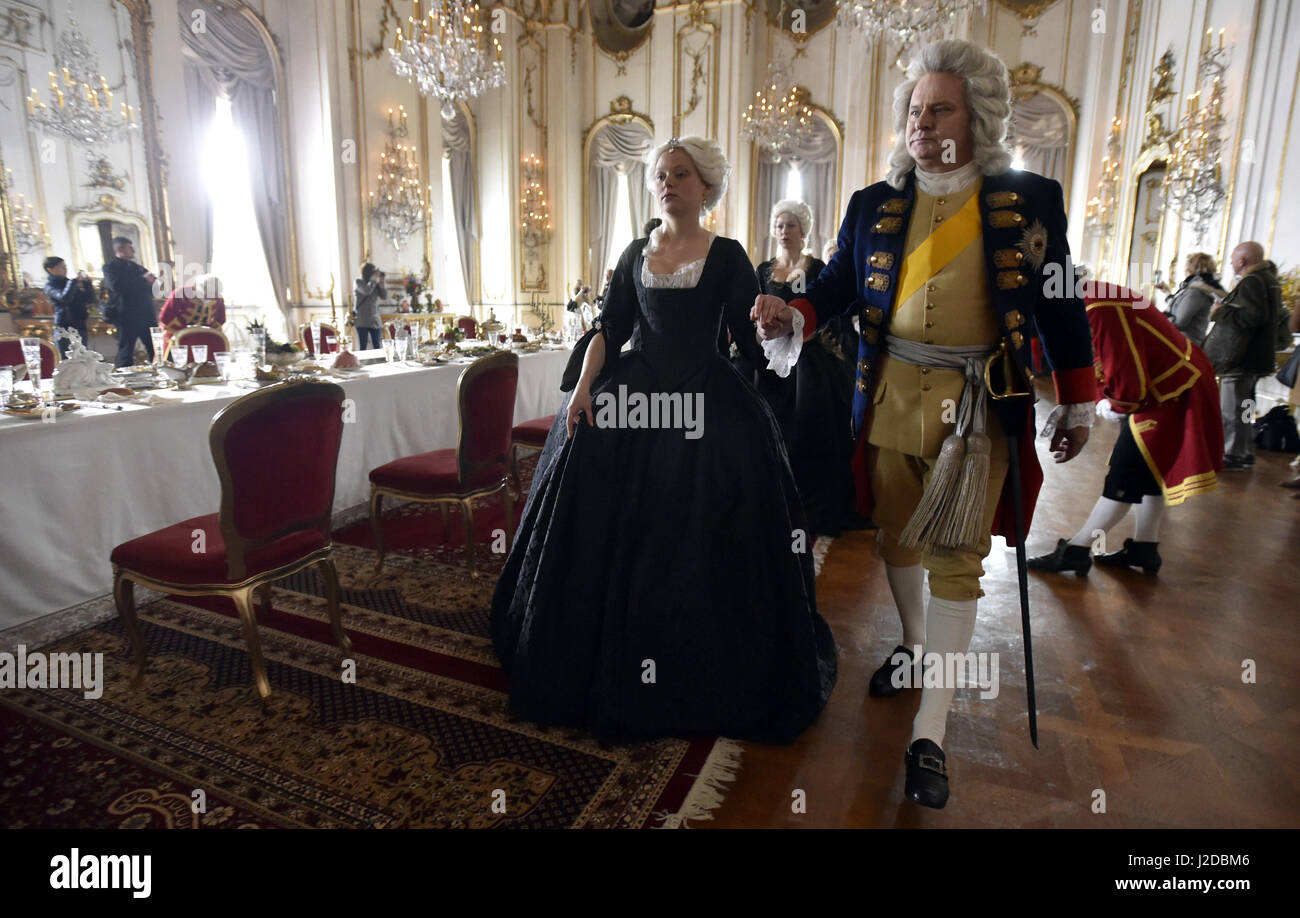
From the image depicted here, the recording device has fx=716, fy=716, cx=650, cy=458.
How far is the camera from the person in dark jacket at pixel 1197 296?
200 inches

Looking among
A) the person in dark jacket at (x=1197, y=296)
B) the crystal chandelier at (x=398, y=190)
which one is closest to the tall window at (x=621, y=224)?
the crystal chandelier at (x=398, y=190)

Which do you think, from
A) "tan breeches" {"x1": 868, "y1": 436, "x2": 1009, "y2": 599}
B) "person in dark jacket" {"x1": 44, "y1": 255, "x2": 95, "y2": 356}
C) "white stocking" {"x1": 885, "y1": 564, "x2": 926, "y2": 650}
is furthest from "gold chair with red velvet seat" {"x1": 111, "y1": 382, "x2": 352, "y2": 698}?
"person in dark jacket" {"x1": 44, "y1": 255, "x2": 95, "y2": 356}

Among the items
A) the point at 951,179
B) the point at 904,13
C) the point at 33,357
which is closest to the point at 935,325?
the point at 951,179

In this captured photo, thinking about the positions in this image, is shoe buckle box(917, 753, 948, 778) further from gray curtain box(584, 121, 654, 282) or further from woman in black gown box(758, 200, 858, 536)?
gray curtain box(584, 121, 654, 282)

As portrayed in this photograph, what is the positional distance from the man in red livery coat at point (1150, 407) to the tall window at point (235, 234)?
24.7 feet

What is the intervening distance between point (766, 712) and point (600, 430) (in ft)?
2.83

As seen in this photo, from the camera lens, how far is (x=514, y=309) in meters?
10.7

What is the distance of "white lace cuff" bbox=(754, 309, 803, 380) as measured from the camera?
5.91 ft

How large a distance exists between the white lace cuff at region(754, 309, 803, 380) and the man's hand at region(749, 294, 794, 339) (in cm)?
3

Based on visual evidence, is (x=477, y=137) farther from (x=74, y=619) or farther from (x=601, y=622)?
(x=601, y=622)

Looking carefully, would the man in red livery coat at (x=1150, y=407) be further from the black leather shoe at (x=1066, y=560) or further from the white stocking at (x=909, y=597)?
the white stocking at (x=909, y=597)

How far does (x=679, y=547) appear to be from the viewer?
1.85 metres
